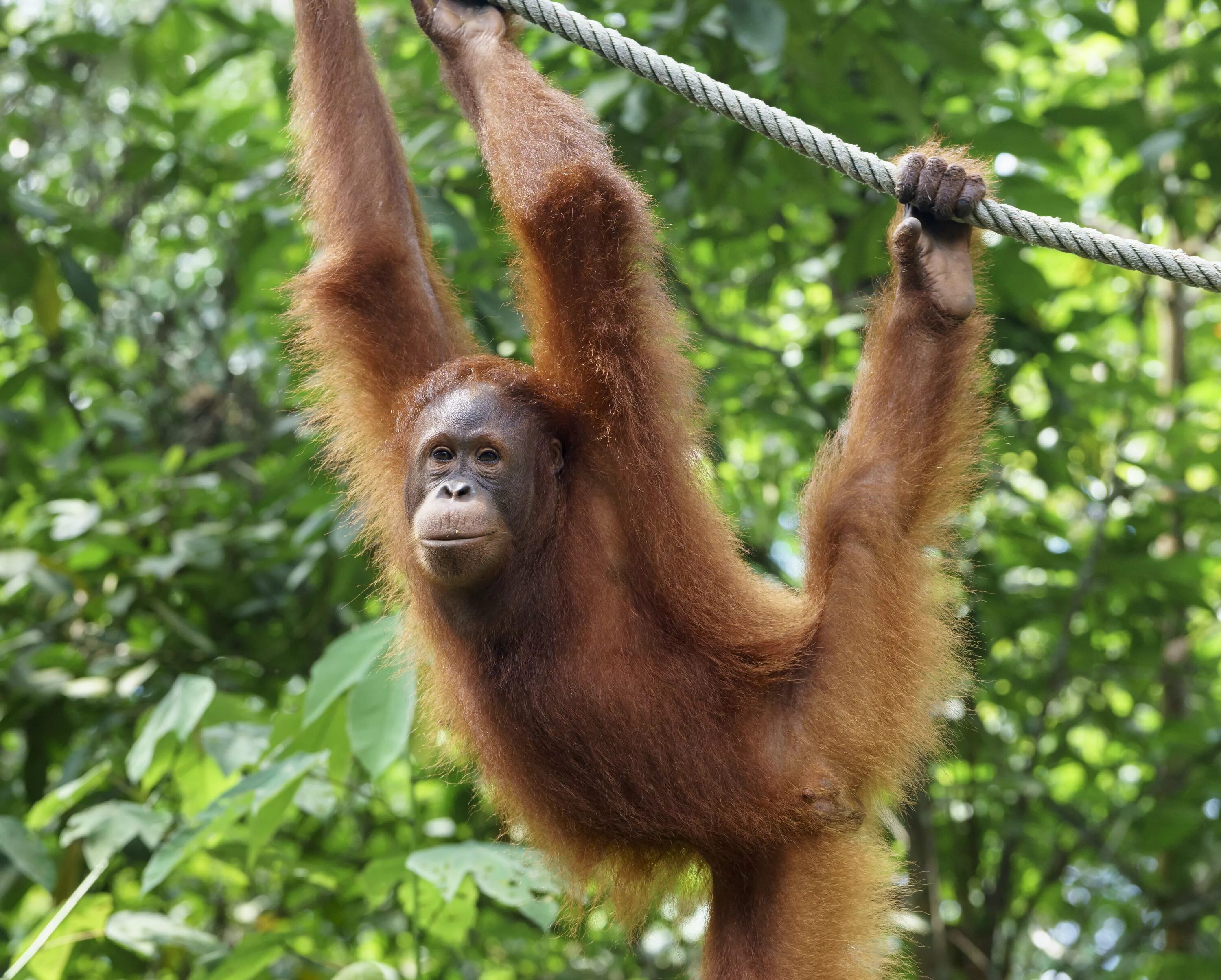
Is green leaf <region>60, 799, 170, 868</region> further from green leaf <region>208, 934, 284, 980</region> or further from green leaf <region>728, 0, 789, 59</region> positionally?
green leaf <region>728, 0, 789, 59</region>

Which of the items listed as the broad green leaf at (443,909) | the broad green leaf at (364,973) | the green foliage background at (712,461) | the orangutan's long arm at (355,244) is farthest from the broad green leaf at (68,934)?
the orangutan's long arm at (355,244)

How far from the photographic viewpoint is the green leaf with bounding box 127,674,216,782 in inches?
116

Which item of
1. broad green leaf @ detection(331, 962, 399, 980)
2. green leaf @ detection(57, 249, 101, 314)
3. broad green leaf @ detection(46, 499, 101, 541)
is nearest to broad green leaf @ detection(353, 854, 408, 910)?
broad green leaf @ detection(331, 962, 399, 980)

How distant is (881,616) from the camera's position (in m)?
2.85

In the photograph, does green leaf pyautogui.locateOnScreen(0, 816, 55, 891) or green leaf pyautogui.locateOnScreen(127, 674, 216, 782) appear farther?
green leaf pyautogui.locateOnScreen(0, 816, 55, 891)

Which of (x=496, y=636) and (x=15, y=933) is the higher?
(x=496, y=636)

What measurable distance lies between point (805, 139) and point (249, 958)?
2.43 m

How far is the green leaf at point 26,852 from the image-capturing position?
10.3ft

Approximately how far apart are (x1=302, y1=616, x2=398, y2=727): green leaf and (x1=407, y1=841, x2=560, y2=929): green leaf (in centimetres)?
44

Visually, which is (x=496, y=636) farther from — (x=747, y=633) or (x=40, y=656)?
(x=40, y=656)

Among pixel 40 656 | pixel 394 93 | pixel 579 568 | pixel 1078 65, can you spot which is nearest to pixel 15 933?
pixel 40 656

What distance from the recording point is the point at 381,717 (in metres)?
2.93

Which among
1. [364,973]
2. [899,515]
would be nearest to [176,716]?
[364,973]

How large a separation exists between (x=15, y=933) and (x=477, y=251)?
5.24 m
